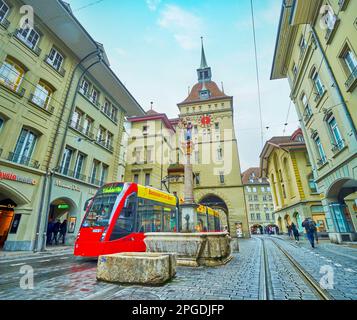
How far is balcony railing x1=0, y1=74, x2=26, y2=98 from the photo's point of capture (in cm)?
988

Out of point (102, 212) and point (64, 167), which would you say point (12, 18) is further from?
point (102, 212)

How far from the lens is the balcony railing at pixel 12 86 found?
9883 millimetres

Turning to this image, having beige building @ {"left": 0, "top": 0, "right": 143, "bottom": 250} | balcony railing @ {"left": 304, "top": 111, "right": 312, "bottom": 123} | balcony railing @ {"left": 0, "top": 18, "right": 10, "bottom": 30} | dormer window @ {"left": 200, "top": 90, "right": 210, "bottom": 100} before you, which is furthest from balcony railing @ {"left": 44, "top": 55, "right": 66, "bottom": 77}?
dormer window @ {"left": 200, "top": 90, "right": 210, "bottom": 100}

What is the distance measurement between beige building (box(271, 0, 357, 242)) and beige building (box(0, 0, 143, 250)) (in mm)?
14857

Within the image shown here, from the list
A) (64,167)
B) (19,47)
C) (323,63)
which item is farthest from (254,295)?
(19,47)

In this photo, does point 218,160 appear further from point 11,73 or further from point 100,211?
point 11,73

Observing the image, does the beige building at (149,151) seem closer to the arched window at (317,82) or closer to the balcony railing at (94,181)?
the balcony railing at (94,181)

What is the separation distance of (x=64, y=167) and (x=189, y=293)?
1340 cm

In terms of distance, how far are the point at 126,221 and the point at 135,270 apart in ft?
13.2

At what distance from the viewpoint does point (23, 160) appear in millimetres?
10898

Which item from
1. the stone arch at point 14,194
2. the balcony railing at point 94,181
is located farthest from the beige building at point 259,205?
the stone arch at point 14,194

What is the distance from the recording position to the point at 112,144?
19.1m

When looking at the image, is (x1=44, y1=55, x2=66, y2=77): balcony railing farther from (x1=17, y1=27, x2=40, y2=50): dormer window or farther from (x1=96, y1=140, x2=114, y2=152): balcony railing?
(x1=96, y1=140, x2=114, y2=152): balcony railing

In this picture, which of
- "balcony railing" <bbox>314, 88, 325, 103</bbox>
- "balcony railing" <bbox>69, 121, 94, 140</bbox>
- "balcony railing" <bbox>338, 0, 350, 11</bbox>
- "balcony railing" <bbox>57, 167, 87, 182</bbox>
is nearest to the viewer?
"balcony railing" <bbox>338, 0, 350, 11</bbox>
